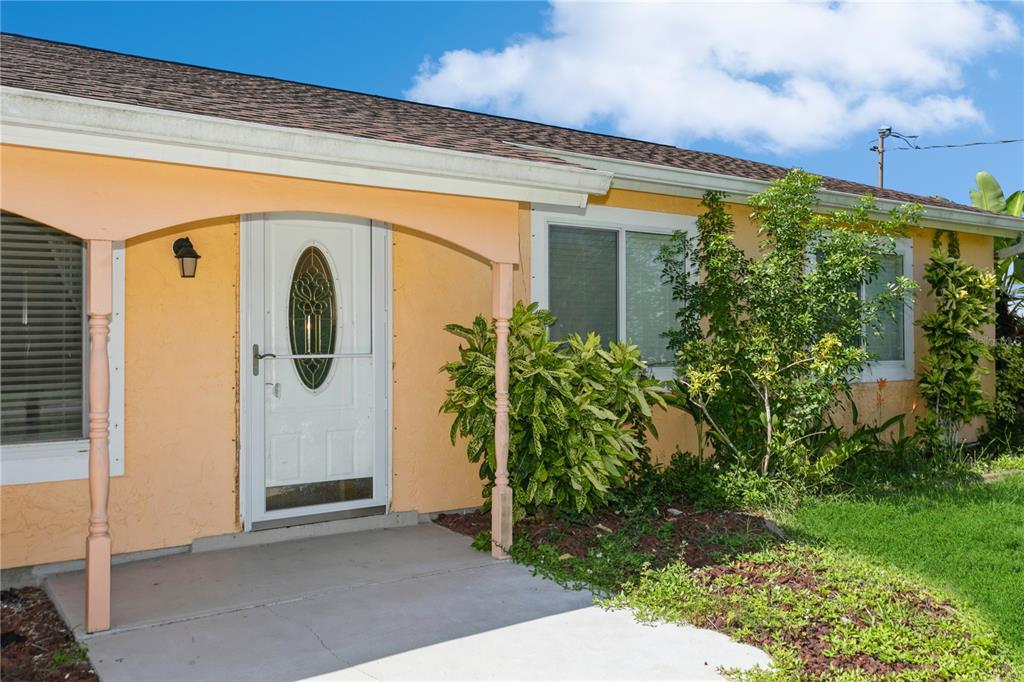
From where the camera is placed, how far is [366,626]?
3.87 m

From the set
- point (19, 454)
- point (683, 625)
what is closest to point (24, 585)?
point (19, 454)

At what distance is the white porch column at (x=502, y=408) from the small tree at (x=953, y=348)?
6.06m

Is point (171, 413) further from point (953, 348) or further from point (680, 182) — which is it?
point (953, 348)

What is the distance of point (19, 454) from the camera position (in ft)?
15.0

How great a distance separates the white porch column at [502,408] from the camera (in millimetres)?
4984

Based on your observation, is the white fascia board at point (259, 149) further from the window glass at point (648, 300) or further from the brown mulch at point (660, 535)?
the brown mulch at point (660, 535)

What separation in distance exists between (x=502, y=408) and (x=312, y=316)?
1.69 meters

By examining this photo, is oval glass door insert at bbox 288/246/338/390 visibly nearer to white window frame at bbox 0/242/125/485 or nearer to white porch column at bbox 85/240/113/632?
white window frame at bbox 0/242/125/485

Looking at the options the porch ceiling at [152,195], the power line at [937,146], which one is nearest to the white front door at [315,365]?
the porch ceiling at [152,195]

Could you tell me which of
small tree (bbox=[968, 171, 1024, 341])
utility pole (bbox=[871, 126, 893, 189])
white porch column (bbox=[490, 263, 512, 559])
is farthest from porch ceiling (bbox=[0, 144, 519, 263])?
utility pole (bbox=[871, 126, 893, 189])

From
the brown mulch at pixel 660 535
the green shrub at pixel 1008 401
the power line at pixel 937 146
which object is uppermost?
the power line at pixel 937 146

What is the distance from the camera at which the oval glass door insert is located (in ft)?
18.3

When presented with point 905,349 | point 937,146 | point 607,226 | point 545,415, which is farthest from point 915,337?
point 937,146

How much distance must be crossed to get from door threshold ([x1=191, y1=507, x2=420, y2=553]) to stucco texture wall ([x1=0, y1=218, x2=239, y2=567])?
0.29 feet
